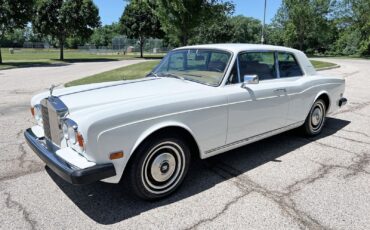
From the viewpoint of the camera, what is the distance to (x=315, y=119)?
554 cm

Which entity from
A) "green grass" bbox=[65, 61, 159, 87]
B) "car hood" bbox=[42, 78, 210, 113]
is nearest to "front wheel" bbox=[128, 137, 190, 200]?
"car hood" bbox=[42, 78, 210, 113]

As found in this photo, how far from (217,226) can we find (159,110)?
48.9 inches

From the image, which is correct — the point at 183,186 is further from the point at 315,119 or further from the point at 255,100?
the point at 315,119

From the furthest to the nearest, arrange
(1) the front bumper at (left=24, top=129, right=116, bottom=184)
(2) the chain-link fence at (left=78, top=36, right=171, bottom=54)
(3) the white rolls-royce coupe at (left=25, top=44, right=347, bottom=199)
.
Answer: (2) the chain-link fence at (left=78, top=36, right=171, bottom=54), (3) the white rolls-royce coupe at (left=25, top=44, right=347, bottom=199), (1) the front bumper at (left=24, top=129, right=116, bottom=184)

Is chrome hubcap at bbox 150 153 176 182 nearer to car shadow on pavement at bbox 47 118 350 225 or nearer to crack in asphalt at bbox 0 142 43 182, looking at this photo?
car shadow on pavement at bbox 47 118 350 225

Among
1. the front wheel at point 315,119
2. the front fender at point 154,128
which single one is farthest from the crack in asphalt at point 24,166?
the front wheel at point 315,119

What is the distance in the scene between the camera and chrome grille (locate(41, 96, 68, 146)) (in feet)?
10.2

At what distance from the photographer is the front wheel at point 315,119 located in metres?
5.41

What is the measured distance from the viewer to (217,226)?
2904 millimetres

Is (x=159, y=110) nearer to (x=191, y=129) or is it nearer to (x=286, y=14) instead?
(x=191, y=129)

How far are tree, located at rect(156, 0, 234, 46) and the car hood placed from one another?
13308mm

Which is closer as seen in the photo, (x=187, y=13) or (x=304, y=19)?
(x=187, y=13)

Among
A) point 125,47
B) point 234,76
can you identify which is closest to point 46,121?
point 234,76

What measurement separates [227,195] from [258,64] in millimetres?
1950
